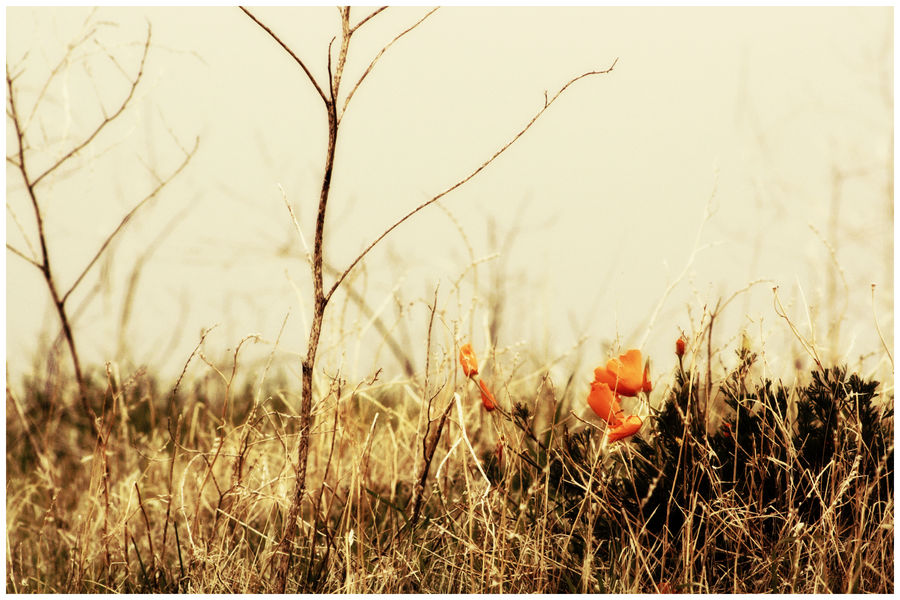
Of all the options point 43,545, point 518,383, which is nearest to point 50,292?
point 43,545

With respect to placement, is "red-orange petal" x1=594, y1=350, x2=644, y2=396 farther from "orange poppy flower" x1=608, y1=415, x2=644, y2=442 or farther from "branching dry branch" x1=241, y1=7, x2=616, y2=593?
"branching dry branch" x1=241, y1=7, x2=616, y2=593

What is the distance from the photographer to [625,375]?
1.89 metres

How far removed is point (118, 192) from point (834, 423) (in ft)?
7.83

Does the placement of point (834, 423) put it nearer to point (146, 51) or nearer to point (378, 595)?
point (378, 595)

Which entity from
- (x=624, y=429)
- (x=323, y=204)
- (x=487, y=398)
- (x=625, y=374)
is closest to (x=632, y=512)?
(x=624, y=429)

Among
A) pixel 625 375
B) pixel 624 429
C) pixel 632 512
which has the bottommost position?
pixel 632 512

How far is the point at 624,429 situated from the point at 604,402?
0.24ft

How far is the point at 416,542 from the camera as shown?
87.4 inches

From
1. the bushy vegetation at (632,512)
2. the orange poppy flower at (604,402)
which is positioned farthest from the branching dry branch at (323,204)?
the orange poppy flower at (604,402)

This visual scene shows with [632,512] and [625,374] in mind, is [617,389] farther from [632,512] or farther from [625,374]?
[632,512]

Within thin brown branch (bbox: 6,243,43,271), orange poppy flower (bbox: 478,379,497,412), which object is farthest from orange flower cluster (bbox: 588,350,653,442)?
→ thin brown branch (bbox: 6,243,43,271)

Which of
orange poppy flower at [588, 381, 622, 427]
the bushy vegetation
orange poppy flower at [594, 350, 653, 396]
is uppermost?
orange poppy flower at [594, 350, 653, 396]

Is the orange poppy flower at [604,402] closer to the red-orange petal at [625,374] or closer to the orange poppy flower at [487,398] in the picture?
the red-orange petal at [625,374]

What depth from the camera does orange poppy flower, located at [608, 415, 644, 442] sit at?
186 cm
